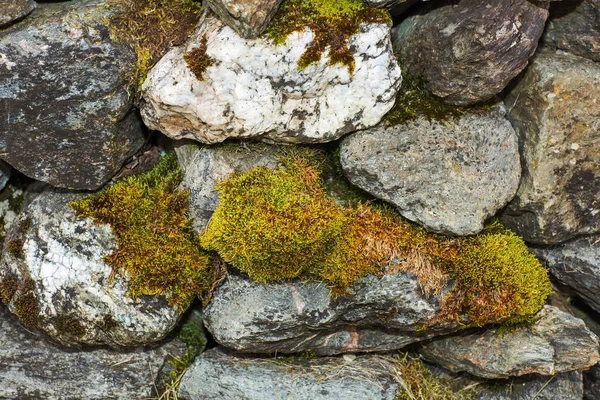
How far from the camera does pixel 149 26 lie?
3.93 meters

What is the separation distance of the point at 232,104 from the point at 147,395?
2629 mm

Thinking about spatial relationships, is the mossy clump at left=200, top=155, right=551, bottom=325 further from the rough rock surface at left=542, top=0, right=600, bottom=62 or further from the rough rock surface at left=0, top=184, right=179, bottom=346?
the rough rock surface at left=542, top=0, right=600, bottom=62

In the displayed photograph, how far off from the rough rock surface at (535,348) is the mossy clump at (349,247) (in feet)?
0.65

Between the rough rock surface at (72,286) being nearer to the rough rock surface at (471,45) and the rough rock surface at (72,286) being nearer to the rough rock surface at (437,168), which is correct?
the rough rock surface at (437,168)

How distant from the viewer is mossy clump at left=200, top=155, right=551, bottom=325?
155 inches

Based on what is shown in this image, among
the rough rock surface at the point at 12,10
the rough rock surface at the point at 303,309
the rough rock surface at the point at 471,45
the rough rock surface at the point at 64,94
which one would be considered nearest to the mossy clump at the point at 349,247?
the rough rock surface at the point at 303,309

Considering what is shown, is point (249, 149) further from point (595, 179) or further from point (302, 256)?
point (595, 179)

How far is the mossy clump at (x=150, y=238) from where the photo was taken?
428 centimetres

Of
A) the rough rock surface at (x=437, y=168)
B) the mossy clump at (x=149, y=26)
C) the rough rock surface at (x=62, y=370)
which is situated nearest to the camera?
the mossy clump at (x=149, y=26)

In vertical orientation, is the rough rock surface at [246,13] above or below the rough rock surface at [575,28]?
below

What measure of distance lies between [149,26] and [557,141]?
9.81ft

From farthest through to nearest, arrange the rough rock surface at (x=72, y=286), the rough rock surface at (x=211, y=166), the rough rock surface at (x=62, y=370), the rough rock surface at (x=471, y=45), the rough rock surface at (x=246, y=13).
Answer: the rough rock surface at (x=62, y=370) < the rough rock surface at (x=72, y=286) < the rough rock surface at (x=211, y=166) < the rough rock surface at (x=471, y=45) < the rough rock surface at (x=246, y=13)

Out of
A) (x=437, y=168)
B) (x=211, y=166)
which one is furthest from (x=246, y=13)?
(x=437, y=168)

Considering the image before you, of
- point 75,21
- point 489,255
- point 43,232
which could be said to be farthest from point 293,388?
point 75,21
